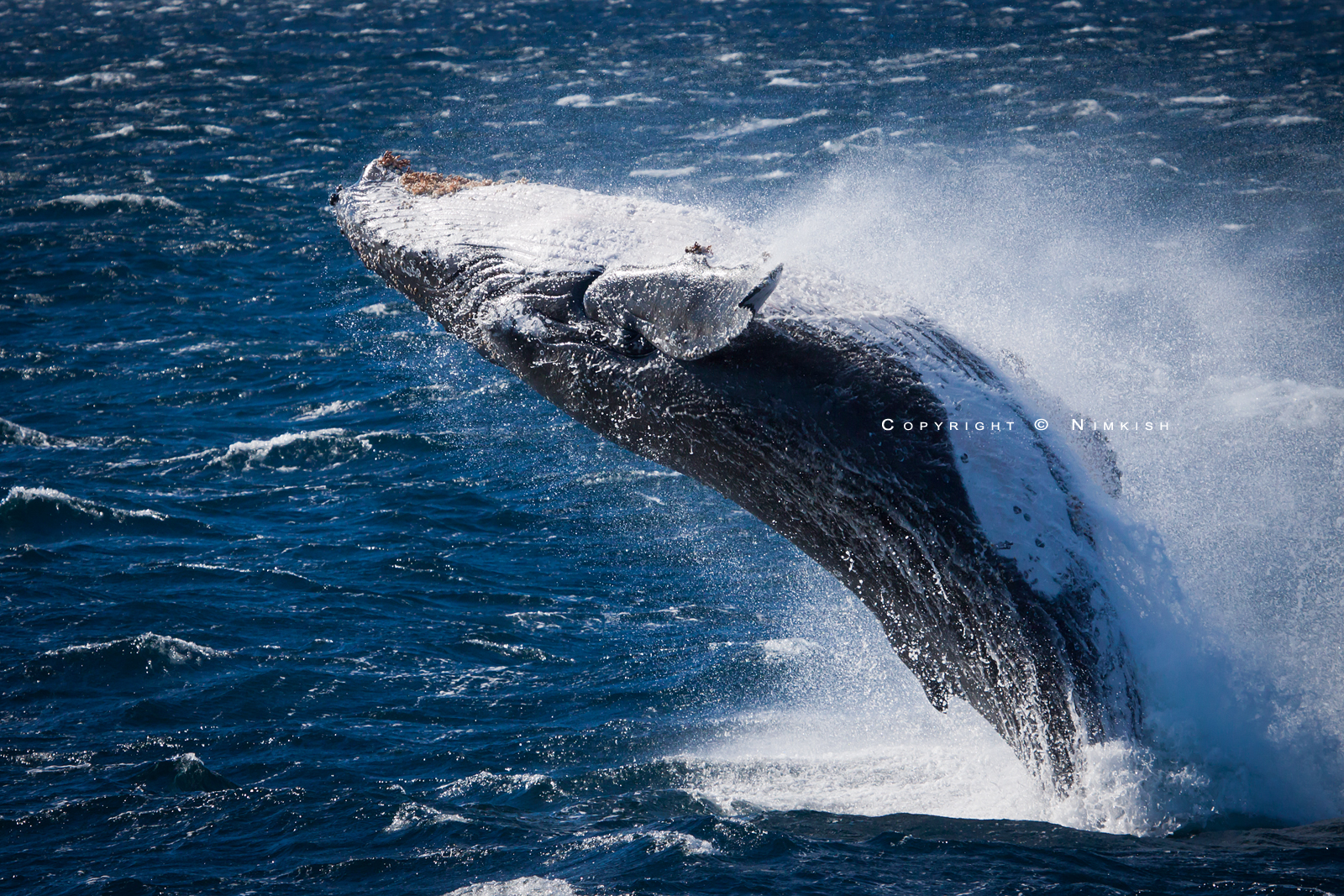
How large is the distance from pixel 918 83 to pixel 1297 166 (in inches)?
725

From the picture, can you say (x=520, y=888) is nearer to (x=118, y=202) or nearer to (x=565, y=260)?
(x=565, y=260)

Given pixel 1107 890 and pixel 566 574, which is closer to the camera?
pixel 1107 890

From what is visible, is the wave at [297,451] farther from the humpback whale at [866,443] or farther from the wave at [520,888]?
the wave at [520,888]

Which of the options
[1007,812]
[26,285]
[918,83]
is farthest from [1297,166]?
[26,285]

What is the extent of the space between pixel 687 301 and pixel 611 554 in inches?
368

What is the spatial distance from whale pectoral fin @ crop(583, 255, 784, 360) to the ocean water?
1.99 metres

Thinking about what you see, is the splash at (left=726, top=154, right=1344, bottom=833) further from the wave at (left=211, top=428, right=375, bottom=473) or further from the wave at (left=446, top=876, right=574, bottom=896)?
the wave at (left=211, top=428, right=375, bottom=473)

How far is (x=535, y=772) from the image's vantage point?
12164 millimetres

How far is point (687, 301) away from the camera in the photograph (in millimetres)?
8352

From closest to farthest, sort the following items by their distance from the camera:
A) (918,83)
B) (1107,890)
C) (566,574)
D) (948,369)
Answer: (1107,890) → (948,369) → (566,574) → (918,83)

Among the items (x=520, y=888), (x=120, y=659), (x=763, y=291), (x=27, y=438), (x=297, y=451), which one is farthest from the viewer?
(x=27, y=438)

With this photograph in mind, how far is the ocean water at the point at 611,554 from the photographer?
9.20 metres

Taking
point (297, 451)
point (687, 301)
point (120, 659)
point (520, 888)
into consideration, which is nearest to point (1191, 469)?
point (687, 301)

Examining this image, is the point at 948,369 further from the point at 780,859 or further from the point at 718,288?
the point at 780,859
